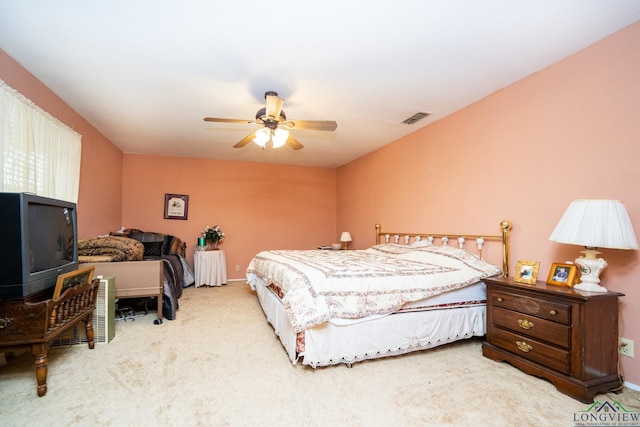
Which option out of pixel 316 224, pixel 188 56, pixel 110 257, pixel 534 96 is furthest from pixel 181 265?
pixel 534 96

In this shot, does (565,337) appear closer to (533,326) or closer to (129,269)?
(533,326)

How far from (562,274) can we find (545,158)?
3.14ft

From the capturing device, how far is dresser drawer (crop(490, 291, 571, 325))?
76.8 inches

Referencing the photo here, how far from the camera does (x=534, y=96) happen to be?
2549mm

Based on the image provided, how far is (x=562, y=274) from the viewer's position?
2.19 metres

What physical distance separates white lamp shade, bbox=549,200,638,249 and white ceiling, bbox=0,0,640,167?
3.96ft

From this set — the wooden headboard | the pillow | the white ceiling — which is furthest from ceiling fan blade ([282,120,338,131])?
the pillow

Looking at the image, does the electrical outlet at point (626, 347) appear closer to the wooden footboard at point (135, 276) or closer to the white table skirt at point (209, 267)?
the wooden footboard at point (135, 276)

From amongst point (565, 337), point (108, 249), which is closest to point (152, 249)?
point (108, 249)

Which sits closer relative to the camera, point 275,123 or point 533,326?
point 533,326

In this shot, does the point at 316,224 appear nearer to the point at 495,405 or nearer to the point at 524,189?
the point at 524,189

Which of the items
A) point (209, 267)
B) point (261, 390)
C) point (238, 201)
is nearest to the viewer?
point (261, 390)

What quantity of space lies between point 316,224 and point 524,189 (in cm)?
425

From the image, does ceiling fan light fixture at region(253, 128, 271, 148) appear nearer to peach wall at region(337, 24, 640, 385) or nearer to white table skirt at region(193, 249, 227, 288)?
peach wall at region(337, 24, 640, 385)
